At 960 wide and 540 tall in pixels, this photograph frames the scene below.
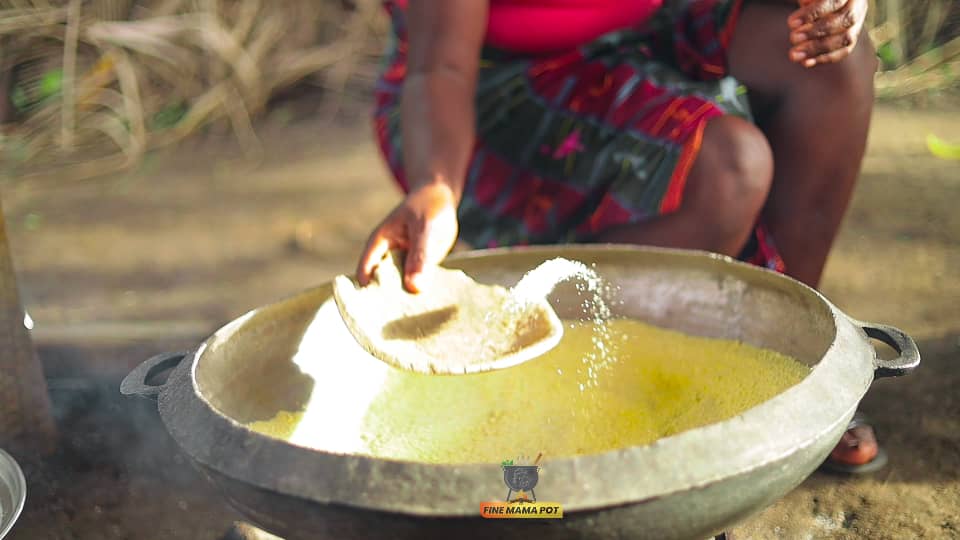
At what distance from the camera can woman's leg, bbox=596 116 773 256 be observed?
1393 mm

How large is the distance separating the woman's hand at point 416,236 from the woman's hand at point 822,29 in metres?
0.52

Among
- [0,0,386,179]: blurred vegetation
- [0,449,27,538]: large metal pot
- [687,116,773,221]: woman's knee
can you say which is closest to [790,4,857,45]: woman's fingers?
[687,116,773,221]: woman's knee

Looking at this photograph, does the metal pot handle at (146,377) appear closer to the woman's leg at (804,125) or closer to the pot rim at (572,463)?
the pot rim at (572,463)

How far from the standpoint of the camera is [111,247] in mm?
2777

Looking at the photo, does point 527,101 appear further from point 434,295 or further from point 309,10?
point 309,10

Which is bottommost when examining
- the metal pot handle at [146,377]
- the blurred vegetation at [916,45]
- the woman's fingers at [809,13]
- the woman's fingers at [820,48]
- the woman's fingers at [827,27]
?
the blurred vegetation at [916,45]

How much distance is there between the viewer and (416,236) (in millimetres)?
1170

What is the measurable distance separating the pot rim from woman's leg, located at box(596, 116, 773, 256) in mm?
617

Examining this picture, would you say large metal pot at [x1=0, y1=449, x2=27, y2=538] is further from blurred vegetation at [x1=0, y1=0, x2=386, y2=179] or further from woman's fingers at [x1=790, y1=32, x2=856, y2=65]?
blurred vegetation at [x1=0, y1=0, x2=386, y2=179]

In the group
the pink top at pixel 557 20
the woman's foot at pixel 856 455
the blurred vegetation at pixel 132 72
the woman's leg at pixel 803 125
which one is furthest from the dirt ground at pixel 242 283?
the pink top at pixel 557 20

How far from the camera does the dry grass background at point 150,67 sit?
3.61 m

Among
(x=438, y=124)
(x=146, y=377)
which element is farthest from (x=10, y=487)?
(x=438, y=124)

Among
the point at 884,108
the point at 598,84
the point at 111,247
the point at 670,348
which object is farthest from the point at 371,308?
the point at 884,108

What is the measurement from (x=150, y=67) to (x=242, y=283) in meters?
1.80
